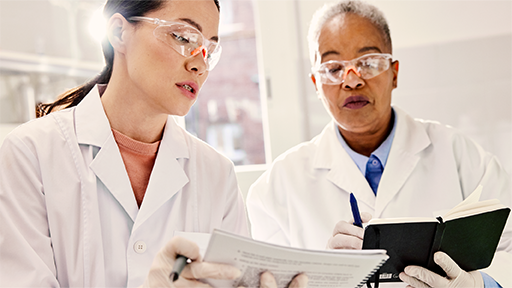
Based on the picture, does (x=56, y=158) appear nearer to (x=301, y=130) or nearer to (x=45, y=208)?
(x=45, y=208)

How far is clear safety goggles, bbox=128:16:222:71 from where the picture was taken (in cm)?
132

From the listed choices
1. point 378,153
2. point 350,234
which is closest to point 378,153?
point 378,153

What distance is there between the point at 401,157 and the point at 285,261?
969mm

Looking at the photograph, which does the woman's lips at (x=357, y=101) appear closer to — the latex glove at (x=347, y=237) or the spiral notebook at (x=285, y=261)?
the latex glove at (x=347, y=237)

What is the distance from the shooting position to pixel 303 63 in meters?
2.38

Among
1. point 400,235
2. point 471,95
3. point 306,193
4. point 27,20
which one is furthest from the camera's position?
point 27,20

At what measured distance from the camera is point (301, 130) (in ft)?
7.81

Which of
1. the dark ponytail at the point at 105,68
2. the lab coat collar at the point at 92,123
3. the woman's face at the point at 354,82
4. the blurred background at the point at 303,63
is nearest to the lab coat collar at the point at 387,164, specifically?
the woman's face at the point at 354,82

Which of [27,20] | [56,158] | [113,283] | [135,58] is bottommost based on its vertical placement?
[113,283]

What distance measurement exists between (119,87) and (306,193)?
0.86 meters

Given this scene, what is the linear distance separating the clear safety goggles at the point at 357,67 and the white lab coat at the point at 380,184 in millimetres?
279

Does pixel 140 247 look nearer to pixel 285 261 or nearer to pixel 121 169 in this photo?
pixel 121 169

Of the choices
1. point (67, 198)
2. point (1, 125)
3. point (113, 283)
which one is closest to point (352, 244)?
point (113, 283)

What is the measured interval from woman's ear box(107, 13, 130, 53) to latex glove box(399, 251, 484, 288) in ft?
3.70
